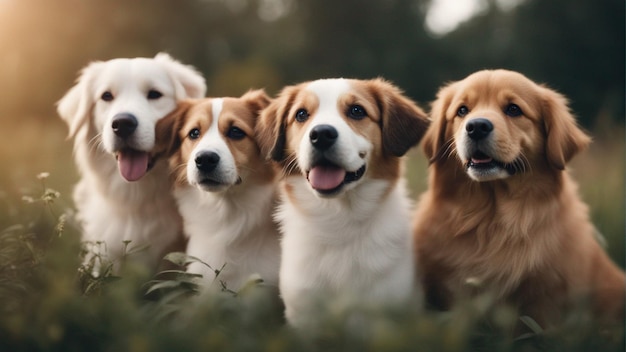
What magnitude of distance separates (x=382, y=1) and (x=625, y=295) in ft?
40.8

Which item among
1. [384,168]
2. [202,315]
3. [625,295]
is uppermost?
[384,168]

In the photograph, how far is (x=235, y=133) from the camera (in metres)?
4.33

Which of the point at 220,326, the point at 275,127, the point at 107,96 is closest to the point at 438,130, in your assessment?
the point at 275,127

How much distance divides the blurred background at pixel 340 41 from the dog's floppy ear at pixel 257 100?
6.12m

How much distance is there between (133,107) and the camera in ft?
14.9

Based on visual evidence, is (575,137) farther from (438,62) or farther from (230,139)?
(438,62)

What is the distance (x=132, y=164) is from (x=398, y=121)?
5.93 feet

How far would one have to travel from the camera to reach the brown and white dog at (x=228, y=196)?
426 centimetres

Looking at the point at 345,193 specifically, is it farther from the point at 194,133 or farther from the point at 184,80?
the point at 184,80

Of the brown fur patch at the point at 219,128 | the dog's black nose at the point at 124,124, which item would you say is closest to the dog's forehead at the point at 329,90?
the brown fur patch at the point at 219,128

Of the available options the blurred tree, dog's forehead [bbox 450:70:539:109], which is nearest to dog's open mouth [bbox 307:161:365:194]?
dog's forehead [bbox 450:70:539:109]

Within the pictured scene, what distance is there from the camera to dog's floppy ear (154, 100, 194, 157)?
454 centimetres

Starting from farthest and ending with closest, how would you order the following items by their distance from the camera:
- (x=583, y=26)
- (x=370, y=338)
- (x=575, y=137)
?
(x=583, y=26)
(x=575, y=137)
(x=370, y=338)

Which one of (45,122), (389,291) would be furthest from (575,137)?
(45,122)
